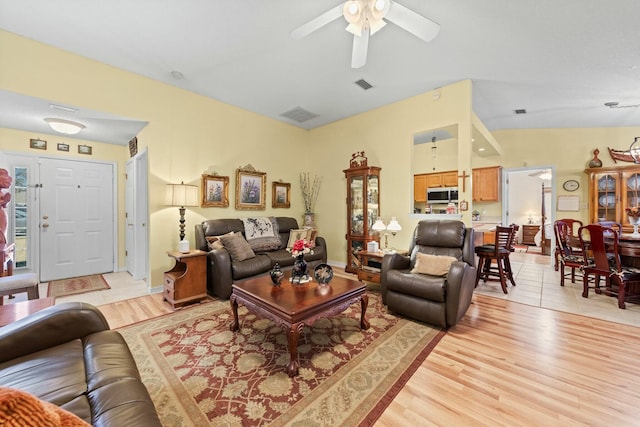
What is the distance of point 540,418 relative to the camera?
1515 millimetres

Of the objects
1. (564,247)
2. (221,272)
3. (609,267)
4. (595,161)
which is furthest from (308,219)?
(595,161)

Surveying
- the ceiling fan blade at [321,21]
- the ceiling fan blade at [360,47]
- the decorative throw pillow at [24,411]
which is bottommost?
the decorative throw pillow at [24,411]

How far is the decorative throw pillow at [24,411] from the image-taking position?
1.47 ft

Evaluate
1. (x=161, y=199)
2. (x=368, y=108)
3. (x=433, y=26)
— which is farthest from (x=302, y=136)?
(x=433, y=26)

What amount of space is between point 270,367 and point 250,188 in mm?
3433

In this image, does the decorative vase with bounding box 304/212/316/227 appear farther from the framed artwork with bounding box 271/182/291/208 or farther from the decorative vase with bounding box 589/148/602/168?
the decorative vase with bounding box 589/148/602/168

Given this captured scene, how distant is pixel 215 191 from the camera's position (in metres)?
4.35

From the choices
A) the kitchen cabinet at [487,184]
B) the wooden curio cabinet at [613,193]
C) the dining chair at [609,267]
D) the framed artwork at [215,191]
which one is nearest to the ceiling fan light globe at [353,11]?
the framed artwork at [215,191]

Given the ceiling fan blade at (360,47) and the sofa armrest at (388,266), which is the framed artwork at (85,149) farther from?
the sofa armrest at (388,266)

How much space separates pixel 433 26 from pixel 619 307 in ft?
12.8

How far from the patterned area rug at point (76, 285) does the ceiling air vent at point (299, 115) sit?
4.15 meters

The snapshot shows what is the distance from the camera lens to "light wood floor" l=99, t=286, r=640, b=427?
154 centimetres

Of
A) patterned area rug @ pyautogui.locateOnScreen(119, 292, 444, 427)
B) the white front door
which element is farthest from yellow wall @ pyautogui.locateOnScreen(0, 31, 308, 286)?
patterned area rug @ pyautogui.locateOnScreen(119, 292, 444, 427)

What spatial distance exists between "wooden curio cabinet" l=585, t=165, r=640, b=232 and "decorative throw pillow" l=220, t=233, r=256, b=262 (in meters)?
6.60
